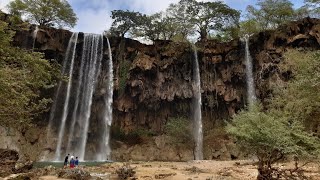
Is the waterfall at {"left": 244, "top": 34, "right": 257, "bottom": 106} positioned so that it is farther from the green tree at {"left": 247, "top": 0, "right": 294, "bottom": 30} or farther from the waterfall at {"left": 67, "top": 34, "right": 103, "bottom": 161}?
the waterfall at {"left": 67, "top": 34, "right": 103, "bottom": 161}

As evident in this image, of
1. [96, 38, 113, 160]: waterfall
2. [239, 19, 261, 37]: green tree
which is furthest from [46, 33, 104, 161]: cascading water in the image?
[239, 19, 261, 37]: green tree

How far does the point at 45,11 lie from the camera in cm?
3966

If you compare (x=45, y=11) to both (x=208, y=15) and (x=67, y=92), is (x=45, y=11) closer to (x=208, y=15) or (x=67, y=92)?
(x=67, y=92)

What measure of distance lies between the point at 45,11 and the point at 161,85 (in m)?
16.9

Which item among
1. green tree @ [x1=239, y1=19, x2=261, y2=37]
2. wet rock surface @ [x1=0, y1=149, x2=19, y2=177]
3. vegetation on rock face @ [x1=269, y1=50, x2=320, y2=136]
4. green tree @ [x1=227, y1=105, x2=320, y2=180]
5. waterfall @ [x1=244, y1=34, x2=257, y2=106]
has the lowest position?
wet rock surface @ [x1=0, y1=149, x2=19, y2=177]

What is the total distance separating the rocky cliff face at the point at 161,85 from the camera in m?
36.6

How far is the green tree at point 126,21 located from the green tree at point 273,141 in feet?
91.0

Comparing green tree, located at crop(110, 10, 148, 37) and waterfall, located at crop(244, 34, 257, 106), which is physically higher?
green tree, located at crop(110, 10, 148, 37)

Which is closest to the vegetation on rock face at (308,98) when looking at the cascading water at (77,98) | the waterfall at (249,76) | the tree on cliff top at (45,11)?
the waterfall at (249,76)

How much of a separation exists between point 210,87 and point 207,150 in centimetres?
743

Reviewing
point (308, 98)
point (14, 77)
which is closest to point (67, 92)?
point (14, 77)

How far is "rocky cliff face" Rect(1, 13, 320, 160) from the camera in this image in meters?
36.6

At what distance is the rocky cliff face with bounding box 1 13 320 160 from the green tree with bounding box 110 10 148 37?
1.77 metres

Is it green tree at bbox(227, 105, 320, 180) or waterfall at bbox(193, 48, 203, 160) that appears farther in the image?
waterfall at bbox(193, 48, 203, 160)
